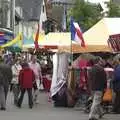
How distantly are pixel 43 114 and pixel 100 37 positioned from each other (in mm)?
3812

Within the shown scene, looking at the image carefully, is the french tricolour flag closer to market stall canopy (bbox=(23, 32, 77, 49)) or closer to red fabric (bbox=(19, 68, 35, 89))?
red fabric (bbox=(19, 68, 35, 89))

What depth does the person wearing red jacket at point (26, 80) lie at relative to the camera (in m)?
20.0

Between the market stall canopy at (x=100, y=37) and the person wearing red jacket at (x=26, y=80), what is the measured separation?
1.67 metres

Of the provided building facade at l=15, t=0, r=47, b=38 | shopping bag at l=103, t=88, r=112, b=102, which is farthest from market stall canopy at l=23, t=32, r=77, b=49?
building facade at l=15, t=0, r=47, b=38

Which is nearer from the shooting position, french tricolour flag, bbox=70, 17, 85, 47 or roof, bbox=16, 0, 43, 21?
french tricolour flag, bbox=70, 17, 85, 47

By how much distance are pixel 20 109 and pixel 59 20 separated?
78.0 m

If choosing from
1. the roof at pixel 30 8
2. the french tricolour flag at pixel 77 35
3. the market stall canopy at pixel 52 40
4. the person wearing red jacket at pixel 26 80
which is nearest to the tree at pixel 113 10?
the market stall canopy at pixel 52 40

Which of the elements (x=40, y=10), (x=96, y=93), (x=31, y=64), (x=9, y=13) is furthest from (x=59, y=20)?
(x=96, y=93)

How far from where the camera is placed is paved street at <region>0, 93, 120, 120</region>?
1702 centimetres

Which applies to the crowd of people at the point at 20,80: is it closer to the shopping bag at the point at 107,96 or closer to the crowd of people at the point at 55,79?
the crowd of people at the point at 55,79

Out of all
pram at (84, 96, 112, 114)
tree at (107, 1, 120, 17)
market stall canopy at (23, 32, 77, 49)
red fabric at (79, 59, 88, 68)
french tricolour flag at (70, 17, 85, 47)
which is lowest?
pram at (84, 96, 112, 114)

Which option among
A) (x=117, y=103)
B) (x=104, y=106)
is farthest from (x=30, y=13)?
(x=117, y=103)

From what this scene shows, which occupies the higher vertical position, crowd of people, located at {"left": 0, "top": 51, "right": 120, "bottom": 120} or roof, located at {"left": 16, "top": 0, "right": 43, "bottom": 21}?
roof, located at {"left": 16, "top": 0, "right": 43, "bottom": 21}

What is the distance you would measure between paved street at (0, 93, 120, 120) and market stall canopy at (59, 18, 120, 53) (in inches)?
84.0
